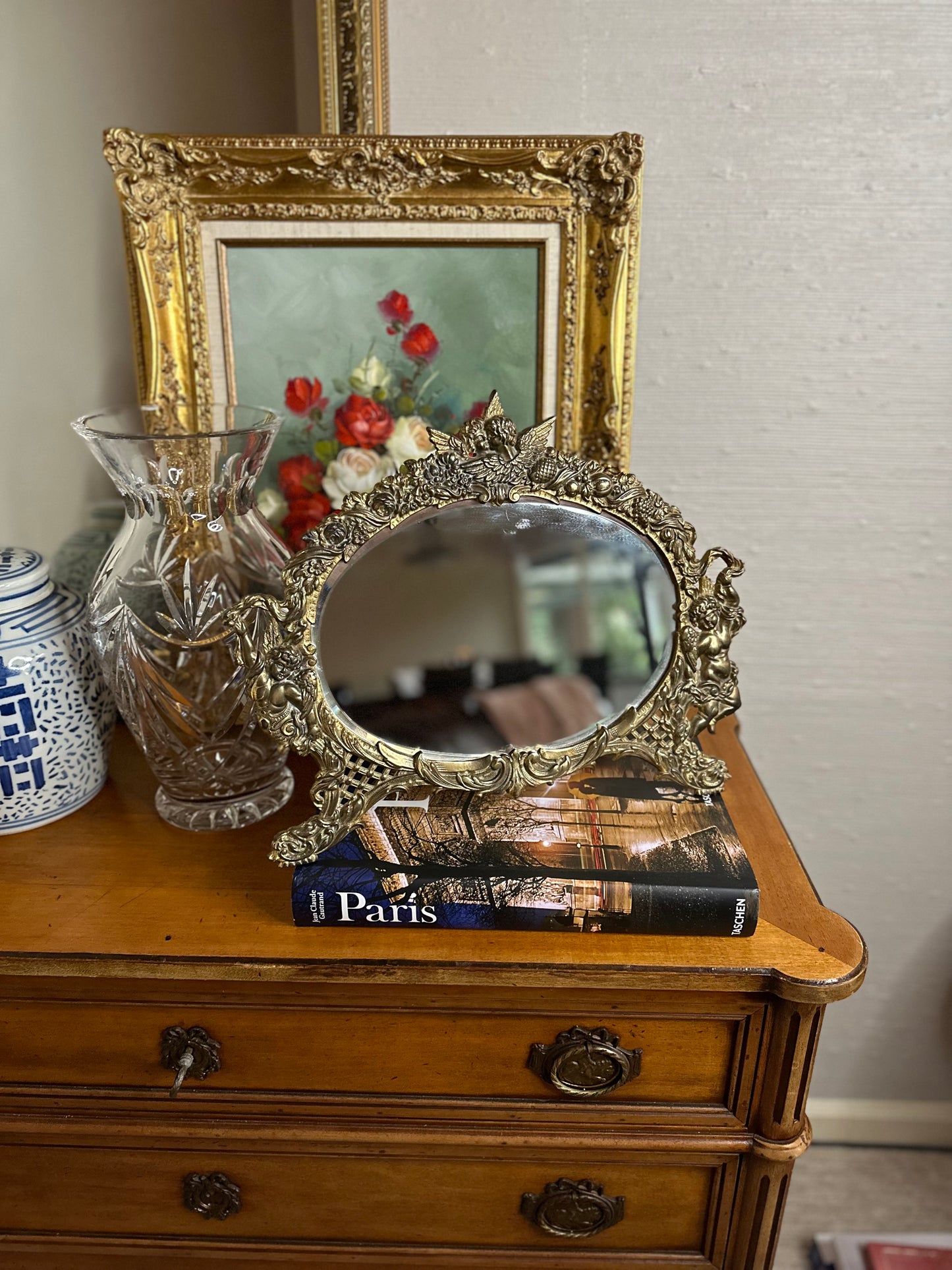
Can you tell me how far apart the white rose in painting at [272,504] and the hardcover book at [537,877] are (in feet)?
1.29

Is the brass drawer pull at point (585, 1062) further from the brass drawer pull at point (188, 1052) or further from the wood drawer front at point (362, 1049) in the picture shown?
the brass drawer pull at point (188, 1052)

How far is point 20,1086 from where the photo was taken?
767 millimetres

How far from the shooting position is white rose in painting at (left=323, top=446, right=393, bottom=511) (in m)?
0.93

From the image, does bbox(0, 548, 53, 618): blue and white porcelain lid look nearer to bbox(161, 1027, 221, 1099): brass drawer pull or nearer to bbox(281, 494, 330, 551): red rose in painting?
bbox(281, 494, 330, 551): red rose in painting

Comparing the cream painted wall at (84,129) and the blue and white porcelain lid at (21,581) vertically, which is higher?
the cream painted wall at (84,129)

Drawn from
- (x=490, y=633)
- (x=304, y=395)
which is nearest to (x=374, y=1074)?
(x=490, y=633)

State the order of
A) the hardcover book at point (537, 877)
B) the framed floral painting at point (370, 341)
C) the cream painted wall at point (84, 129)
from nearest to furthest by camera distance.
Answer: the hardcover book at point (537, 877) < the framed floral painting at point (370, 341) < the cream painted wall at point (84, 129)

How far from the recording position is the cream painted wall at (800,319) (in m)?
0.90

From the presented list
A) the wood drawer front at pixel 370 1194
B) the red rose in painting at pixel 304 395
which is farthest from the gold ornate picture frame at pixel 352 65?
the wood drawer front at pixel 370 1194

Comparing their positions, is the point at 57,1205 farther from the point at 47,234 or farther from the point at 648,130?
the point at 648,130

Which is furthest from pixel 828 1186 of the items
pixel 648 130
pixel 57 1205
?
pixel 648 130

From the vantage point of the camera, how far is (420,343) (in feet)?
3.03

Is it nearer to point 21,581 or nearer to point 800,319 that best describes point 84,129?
point 21,581

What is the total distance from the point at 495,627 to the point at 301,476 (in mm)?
339
